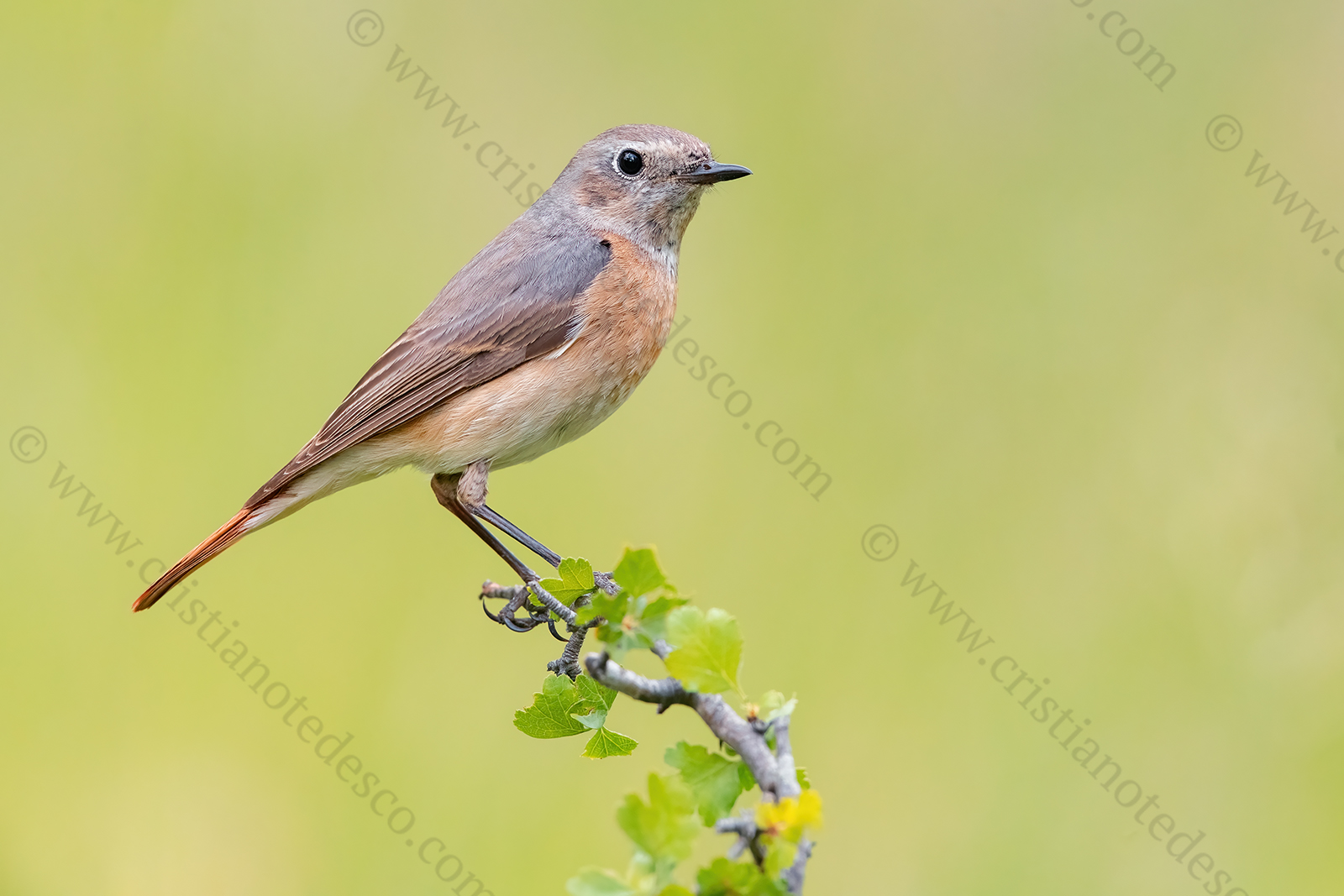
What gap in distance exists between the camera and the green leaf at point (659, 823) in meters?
1.00

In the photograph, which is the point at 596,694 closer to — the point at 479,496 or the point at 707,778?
the point at 707,778

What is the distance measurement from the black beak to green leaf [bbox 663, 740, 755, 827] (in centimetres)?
231

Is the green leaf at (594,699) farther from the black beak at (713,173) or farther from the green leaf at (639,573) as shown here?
the black beak at (713,173)

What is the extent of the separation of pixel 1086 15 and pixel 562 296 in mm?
3429

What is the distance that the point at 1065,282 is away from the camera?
517 centimetres

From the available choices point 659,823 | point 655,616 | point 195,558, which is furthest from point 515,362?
point 659,823

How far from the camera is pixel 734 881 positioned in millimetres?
1002

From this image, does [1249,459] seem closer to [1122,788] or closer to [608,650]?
[1122,788]

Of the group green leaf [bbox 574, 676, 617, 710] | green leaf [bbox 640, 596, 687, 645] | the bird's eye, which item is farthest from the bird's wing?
green leaf [bbox 640, 596, 687, 645]

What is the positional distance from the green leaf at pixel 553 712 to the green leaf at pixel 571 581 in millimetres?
121

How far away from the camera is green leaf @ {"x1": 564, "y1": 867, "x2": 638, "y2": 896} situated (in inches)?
39.0

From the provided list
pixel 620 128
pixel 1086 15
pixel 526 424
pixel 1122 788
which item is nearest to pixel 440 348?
pixel 526 424

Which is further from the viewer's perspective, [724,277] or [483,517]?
[724,277]

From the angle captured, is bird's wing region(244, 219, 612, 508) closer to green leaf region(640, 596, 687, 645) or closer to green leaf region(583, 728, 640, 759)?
green leaf region(583, 728, 640, 759)
